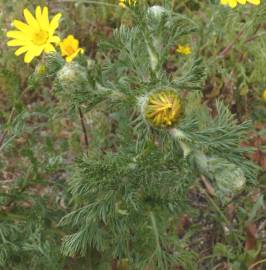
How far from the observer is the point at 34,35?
224 cm

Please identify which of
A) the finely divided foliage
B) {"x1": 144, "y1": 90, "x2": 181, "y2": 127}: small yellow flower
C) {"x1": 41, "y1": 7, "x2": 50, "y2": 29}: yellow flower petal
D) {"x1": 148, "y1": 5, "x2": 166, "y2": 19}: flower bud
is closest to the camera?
{"x1": 144, "y1": 90, "x2": 181, "y2": 127}: small yellow flower

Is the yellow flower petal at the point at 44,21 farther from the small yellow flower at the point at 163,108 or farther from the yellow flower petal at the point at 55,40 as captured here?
the small yellow flower at the point at 163,108

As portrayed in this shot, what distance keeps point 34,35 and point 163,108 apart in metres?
1.09

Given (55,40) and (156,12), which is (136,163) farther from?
(55,40)

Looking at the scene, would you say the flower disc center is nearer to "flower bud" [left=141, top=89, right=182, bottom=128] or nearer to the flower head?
the flower head

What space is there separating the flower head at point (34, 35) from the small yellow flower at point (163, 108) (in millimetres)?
858

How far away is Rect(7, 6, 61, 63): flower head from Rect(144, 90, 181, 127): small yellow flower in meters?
0.86

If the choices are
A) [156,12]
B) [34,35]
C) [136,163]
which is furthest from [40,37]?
[136,163]

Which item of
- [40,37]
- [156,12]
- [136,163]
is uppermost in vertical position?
[156,12]

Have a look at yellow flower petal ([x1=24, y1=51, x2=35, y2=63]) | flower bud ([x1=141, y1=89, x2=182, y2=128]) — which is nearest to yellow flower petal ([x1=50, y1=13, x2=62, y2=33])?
yellow flower petal ([x1=24, y1=51, x2=35, y2=63])

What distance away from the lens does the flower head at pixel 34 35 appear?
2.15 metres

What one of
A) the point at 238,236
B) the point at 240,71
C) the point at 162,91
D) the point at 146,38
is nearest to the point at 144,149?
the point at 162,91

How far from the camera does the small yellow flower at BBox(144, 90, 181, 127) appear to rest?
136 cm

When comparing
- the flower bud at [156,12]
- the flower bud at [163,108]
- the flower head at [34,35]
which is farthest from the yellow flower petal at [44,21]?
the flower bud at [163,108]
